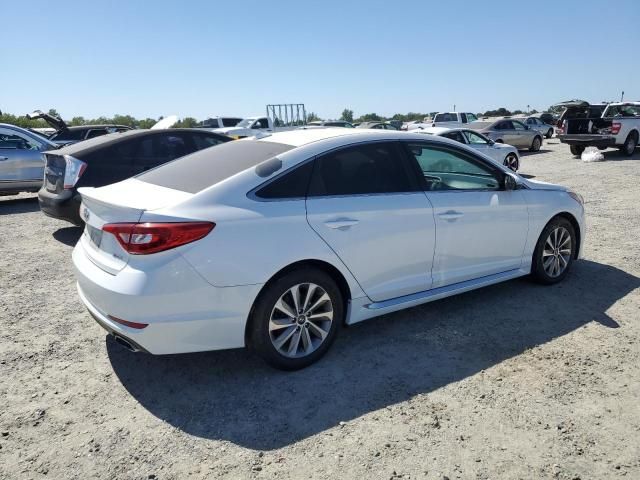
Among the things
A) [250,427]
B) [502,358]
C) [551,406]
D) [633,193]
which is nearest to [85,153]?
[250,427]

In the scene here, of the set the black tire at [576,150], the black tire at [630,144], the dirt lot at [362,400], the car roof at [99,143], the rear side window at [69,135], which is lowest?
the dirt lot at [362,400]

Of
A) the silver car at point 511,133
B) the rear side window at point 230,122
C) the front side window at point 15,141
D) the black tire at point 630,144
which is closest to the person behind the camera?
the front side window at point 15,141

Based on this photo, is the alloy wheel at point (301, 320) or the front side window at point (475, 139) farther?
the front side window at point (475, 139)

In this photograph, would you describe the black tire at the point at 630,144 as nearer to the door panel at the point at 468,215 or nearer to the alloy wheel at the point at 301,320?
the door panel at the point at 468,215

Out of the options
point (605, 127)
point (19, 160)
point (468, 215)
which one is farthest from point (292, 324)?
point (605, 127)

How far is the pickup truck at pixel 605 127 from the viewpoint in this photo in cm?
1725

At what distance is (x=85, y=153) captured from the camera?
7062mm

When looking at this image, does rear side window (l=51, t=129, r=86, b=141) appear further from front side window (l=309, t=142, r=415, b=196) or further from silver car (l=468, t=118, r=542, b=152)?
silver car (l=468, t=118, r=542, b=152)

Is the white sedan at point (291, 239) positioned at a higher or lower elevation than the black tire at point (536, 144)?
higher

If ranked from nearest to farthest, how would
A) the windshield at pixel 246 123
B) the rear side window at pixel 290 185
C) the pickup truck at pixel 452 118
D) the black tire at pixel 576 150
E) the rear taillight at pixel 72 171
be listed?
1. the rear side window at pixel 290 185
2. the rear taillight at pixel 72 171
3. the black tire at pixel 576 150
4. the pickup truck at pixel 452 118
5. the windshield at pixel 246 123

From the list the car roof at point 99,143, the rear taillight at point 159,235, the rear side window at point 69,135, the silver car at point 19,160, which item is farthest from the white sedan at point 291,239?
the rear side window at point 69,135

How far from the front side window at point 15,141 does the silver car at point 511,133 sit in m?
16.5

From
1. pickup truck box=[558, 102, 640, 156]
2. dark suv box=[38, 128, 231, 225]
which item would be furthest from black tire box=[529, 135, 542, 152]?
dark suv box=[38, 128, 231, 225]

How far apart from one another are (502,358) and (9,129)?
10.6 metres
